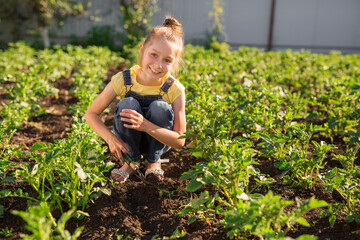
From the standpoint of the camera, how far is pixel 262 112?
2.85 m

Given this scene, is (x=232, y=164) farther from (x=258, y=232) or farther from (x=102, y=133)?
(x=102, y=133)

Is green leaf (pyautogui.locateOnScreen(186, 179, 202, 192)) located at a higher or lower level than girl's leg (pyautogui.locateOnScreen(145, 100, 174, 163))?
lower

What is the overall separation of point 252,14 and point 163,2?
119 inches

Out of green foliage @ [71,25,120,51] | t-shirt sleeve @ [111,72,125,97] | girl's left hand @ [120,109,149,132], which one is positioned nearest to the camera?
girl's left hand @ [120,109,149,132]

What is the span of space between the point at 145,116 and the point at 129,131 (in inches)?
6.1

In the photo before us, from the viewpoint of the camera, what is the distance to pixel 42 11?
35.0 feet

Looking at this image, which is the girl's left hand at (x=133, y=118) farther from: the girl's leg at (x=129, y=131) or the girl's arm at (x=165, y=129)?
the girl's leg at (x=129, y=131)

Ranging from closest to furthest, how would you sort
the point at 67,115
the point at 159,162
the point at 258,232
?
the point at 258,232 → the point at 159,162 → the point at 67,115

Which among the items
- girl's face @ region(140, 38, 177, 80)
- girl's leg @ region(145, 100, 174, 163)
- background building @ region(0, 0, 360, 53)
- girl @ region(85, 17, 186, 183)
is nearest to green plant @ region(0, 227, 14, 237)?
girl @ region(85, 17, 186, 183)

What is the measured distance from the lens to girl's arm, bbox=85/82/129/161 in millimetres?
2283

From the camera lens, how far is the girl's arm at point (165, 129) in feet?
7.18

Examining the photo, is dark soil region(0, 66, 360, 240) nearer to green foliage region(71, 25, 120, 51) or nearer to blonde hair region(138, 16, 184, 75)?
blonde hair region(138, 16, 184, 75)

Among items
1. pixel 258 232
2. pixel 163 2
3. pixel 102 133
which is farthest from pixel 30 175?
pixel 163 2

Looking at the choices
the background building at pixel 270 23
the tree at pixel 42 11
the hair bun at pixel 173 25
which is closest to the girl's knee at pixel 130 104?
the hair bun at pixel 173 25
